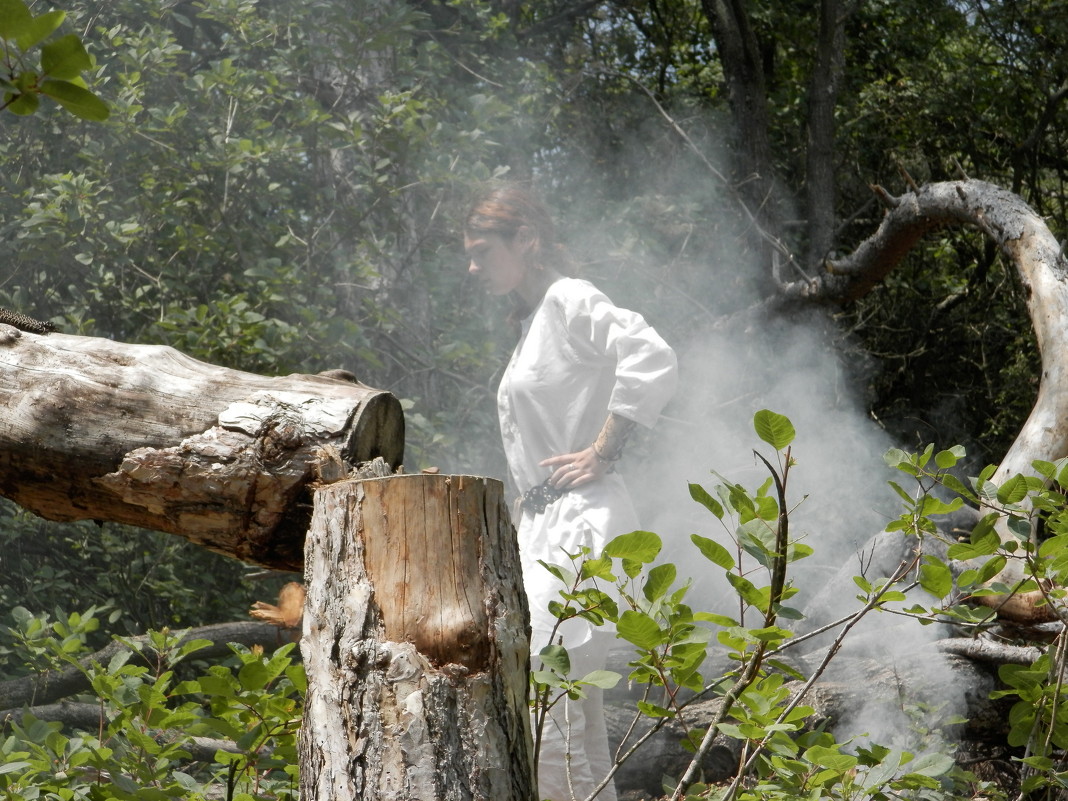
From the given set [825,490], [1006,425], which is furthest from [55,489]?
[1006,425]

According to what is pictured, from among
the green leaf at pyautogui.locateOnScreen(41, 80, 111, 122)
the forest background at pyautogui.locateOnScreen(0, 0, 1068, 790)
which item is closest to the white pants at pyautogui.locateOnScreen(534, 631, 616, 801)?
the forest background at pyautogui.locateOnScreen(0, 0, 1068, 790)

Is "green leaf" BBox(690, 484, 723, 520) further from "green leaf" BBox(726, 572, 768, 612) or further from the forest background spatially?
the forest background

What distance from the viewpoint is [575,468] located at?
2758 mm

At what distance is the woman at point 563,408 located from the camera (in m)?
2.61

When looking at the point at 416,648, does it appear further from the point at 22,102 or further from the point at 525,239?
the point at 525,239

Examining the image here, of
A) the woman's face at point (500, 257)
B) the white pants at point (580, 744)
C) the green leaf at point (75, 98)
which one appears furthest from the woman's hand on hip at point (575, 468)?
the green leaf at point (75, 98)

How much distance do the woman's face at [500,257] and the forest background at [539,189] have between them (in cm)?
137

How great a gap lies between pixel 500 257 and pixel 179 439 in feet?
4.51

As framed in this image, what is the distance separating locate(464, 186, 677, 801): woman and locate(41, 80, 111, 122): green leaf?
1.90 metres

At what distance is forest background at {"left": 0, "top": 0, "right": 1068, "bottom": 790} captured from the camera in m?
4.42

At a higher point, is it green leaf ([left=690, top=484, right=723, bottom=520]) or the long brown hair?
the long brown hair

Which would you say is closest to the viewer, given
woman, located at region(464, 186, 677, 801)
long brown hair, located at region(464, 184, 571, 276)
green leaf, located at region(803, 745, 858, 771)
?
green leaf, located at region(803, 745, 858, 771)

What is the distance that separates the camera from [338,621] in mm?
1391

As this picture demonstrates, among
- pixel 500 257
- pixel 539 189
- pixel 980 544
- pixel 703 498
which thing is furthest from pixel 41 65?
pixel 539 189
